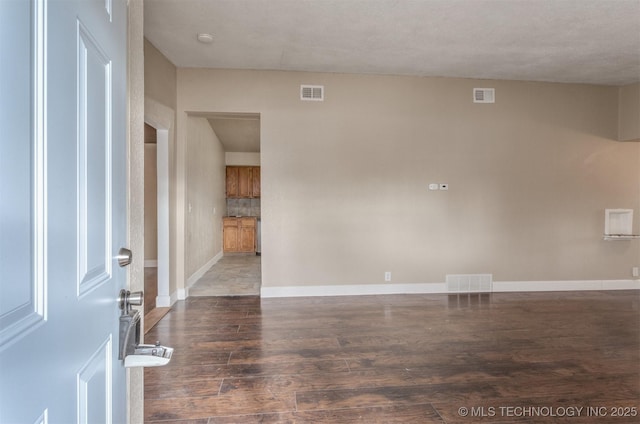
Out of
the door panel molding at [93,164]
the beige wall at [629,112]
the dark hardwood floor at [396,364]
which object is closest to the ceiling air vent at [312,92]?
the dark hardwood floor at [396,364]

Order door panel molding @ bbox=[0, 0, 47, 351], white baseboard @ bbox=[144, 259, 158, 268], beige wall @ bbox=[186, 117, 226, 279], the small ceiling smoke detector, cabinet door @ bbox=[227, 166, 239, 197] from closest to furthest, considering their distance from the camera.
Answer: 1. door panel molding @ bbox=[0, 0, 47, 351]
2. the small ceiling smoke detector
3. beige wall @ bbox=[186, 117, 226, 279]
4. white baseboard @ bbox=[144, 259, 158, 268]
5. cabinet door @ bbox=[227, 166, 239, 197]

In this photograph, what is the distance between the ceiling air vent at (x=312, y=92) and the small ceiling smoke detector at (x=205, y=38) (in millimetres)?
1271

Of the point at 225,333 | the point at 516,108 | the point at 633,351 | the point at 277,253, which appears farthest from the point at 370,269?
the point at 516,108

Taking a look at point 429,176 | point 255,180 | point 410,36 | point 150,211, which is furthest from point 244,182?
point 410,36

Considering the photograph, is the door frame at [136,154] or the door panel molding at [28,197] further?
the door frame at [136,154]

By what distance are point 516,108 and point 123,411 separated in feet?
17.7

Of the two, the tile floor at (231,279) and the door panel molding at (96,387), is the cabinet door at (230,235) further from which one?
the door panel molding at (96,387)

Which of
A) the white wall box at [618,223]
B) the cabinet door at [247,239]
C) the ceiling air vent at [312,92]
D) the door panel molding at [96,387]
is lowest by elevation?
the cabinet door at [247,239]

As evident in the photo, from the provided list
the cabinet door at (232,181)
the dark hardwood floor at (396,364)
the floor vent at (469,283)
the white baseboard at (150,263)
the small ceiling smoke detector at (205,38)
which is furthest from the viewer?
the cabinet door at (232,181)

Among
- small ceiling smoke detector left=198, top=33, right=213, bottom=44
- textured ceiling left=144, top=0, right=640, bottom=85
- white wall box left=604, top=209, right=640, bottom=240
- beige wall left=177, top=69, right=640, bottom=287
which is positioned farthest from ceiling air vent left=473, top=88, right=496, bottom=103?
small ceiling smoke detector left=198, top=33, right=213, bottom=44

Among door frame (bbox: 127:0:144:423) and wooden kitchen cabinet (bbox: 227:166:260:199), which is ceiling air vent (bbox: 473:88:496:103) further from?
wooden kitchen cabinet (bbox: 227:166:260:199)

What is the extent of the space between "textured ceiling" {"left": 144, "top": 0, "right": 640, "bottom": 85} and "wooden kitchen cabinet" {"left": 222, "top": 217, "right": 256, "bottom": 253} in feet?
15.7

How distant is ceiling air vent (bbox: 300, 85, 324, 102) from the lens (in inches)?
173

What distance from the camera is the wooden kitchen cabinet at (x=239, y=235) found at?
27.5 feet
